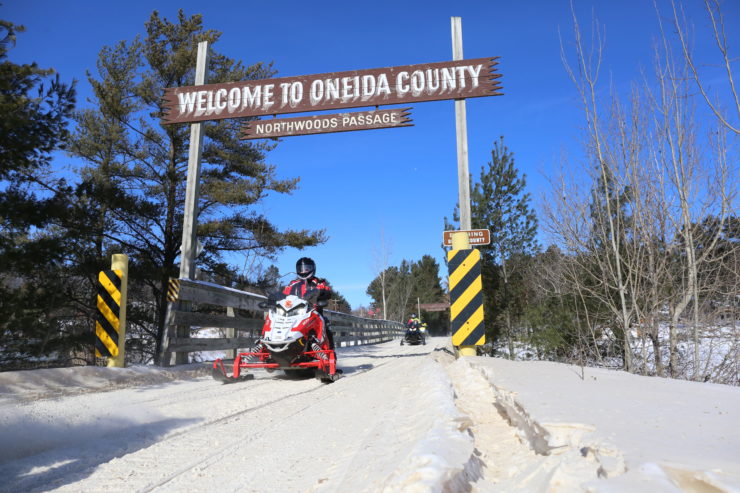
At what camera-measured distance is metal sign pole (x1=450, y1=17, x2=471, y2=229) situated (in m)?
8.51

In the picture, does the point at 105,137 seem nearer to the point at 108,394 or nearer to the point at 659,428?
the point at 108,394

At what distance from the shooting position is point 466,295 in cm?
730

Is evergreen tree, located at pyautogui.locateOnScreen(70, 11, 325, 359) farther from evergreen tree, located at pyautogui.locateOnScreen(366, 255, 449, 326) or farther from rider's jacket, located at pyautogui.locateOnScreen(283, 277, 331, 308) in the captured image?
evergreen tree, located at pyautogui.locateOnScreen(366, 255, 449, 326)

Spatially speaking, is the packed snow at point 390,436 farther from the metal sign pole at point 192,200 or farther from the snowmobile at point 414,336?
the snowmobile at point 414,336

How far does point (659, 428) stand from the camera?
205 cm

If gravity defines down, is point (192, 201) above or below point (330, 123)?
below

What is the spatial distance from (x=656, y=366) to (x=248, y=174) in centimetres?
1274

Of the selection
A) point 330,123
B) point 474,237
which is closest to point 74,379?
point 474,237

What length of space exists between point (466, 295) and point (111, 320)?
4.97 m

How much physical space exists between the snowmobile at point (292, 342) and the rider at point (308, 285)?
140 mm

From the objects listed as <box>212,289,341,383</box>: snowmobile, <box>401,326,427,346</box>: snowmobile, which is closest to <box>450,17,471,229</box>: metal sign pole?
<box>212,289,341,383</box>: snowmobile

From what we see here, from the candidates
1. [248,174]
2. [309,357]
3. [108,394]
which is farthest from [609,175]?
[248,174]

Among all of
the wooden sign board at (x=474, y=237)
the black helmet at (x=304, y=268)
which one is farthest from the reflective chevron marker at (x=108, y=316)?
the wooden sign board at (x=474, y=237)

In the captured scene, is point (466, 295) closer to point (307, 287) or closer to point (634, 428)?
point (307, 287)
